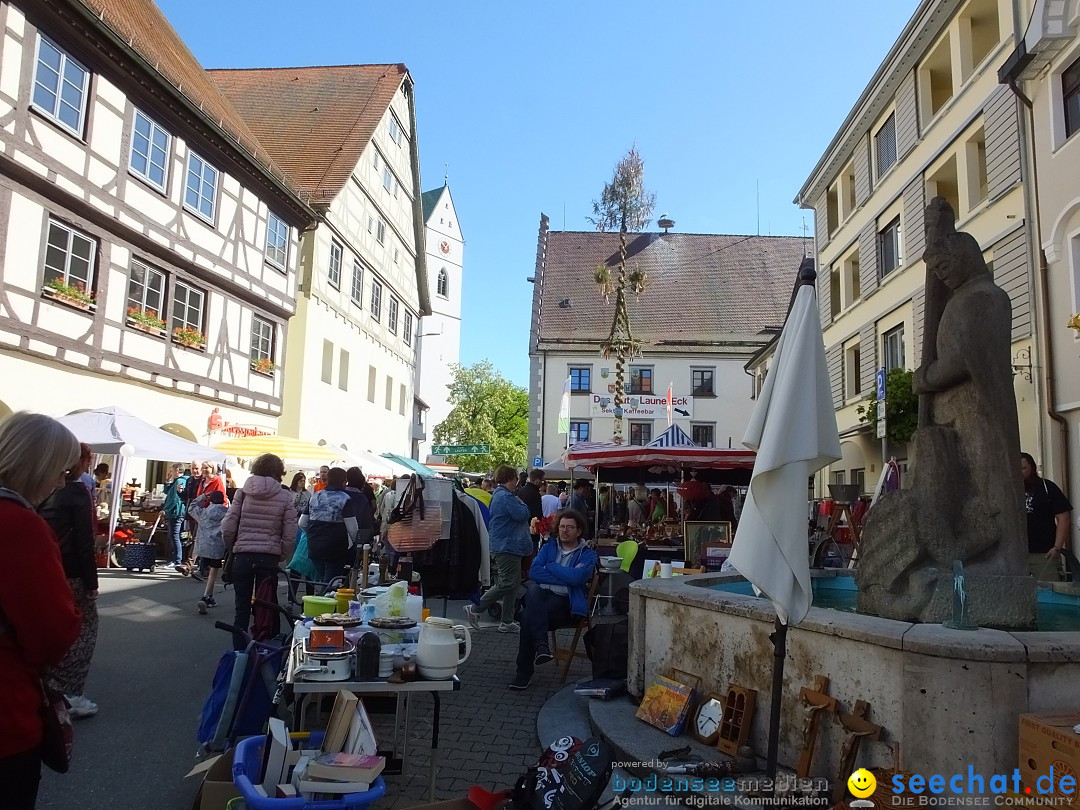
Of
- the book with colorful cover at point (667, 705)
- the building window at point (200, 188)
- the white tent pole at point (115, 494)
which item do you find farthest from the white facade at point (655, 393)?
the book with colorful cover at point (667, 705)

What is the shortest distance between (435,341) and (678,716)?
60743 mm

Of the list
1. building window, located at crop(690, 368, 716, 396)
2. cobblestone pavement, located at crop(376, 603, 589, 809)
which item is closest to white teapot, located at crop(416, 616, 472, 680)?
cobblestone pavement, located at crop(376, 603, 589, 809)

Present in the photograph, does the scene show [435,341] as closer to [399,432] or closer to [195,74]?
[399,432]

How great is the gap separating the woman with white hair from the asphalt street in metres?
2.15

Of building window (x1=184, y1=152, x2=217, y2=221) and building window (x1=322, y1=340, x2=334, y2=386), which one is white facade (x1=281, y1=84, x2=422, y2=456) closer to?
building window (x1=322, y1=340, x2=334, y2=386)

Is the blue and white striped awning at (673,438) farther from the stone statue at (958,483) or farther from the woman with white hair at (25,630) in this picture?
the woman with white hair at (25,630)

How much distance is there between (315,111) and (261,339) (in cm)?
1091

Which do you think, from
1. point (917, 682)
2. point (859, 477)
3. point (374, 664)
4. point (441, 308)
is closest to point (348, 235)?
point (859, 477)

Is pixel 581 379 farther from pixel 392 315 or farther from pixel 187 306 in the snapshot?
pixel 187 306

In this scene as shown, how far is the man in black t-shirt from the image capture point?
6832 millimetres

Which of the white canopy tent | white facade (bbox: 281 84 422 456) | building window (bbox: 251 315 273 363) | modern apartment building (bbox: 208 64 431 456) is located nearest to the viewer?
the white canopy tent

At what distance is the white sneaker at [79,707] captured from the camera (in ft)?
17.8

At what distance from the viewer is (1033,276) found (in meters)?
13.6

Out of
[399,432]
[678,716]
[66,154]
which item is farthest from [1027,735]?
[399,432]
